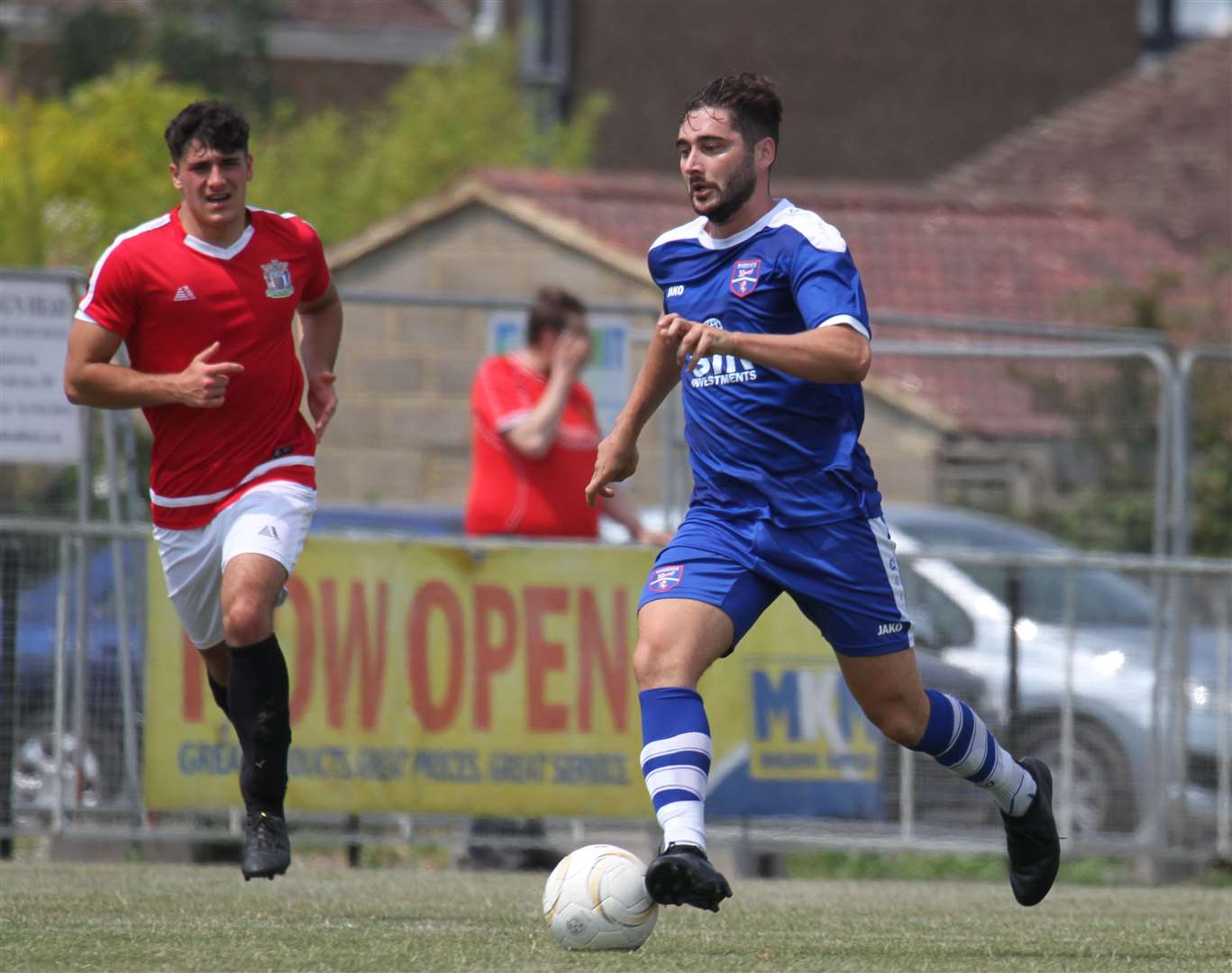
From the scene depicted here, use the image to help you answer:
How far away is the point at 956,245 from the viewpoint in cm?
2270

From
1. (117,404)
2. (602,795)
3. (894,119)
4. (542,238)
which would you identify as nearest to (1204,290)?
(542,238)

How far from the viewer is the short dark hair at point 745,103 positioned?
248 inches

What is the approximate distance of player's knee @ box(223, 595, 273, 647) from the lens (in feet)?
23.7

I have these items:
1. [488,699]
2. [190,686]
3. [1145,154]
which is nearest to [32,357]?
[190,686]

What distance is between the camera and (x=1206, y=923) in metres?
7.45

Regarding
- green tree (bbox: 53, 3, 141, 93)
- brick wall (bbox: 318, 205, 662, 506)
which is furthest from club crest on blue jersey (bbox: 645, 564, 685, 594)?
green tree (bbox: 53, 3, 141, 93)

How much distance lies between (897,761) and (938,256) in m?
12.4

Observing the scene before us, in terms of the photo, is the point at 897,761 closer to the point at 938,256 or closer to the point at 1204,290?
the point at 1204,290

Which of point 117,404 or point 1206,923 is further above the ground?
point 117,404

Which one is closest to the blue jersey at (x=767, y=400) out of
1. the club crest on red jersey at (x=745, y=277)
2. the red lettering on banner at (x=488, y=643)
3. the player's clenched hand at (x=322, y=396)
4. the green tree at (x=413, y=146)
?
the club crest on red jersey at (x=745, y=277)

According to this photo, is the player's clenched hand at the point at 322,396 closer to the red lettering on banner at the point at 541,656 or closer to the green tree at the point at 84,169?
the red lettering on banner at the point at 541,656

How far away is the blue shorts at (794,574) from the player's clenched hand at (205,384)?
1.59m

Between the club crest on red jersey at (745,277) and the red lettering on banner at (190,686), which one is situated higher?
the club crest on red jersey at (745,277)

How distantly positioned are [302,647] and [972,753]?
400 centimetres
